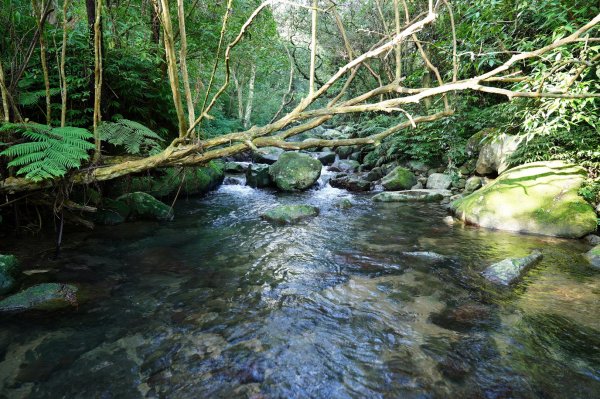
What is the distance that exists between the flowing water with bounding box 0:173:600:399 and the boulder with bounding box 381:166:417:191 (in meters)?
4.81

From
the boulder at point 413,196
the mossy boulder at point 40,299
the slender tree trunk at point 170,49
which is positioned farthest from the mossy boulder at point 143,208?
the boulder at point 413,196

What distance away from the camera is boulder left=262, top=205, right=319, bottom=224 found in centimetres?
682

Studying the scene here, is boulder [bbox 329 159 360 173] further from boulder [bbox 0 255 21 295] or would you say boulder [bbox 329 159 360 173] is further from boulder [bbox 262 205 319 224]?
boulder [bbox 0 255 21 295]

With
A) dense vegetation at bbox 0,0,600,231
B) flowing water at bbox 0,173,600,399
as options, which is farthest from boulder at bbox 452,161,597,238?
flowing water at bbox 0,173,600,399

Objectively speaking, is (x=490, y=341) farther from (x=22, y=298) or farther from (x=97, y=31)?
(x=97, y=31)

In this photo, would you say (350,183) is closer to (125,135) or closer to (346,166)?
(346,166)

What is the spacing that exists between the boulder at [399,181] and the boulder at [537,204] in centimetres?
340

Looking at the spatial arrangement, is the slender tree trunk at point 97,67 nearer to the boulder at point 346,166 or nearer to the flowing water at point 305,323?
the flowing water at point 305,323

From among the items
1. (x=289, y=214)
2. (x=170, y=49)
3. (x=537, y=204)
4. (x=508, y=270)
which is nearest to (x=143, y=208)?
(x=289, y=214)

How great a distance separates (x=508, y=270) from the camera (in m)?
4.03

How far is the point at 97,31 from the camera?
12.8 ft

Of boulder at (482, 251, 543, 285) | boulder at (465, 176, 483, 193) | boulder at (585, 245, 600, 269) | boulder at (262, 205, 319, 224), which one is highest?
boulder at (465, 176, 483, 193)

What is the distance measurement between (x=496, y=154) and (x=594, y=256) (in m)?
4.35

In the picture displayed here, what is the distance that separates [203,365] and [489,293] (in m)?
3.13
